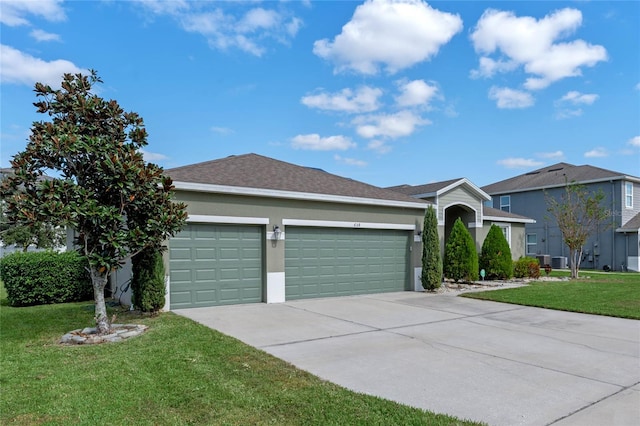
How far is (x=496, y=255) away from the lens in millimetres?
17125

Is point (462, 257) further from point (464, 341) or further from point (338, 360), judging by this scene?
point (338, 360)

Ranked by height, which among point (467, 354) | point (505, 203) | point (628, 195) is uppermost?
point (628, 195)

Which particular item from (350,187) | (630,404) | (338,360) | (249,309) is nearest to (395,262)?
(350,187)

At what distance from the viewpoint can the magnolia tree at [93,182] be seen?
6.52 m

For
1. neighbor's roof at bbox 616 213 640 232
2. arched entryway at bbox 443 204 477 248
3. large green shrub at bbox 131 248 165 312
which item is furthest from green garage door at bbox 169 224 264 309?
neighbor's roof at bbox 616 213 640 232

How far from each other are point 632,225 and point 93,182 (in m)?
26.6

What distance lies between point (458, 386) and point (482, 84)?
13.4 metres

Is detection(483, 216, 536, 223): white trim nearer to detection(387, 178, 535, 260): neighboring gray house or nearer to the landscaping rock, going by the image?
detection(387, 178, 535, 260): neighboring gray house

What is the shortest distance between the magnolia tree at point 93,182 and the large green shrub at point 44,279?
154 inches

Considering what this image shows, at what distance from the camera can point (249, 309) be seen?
9.76 meters

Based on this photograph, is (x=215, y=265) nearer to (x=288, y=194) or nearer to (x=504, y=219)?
(x=288, y=194)

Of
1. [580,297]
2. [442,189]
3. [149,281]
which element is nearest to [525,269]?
[442,189]

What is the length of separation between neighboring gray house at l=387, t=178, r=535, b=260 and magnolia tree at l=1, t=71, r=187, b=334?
1015 cm

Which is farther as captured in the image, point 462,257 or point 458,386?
point 462,257
